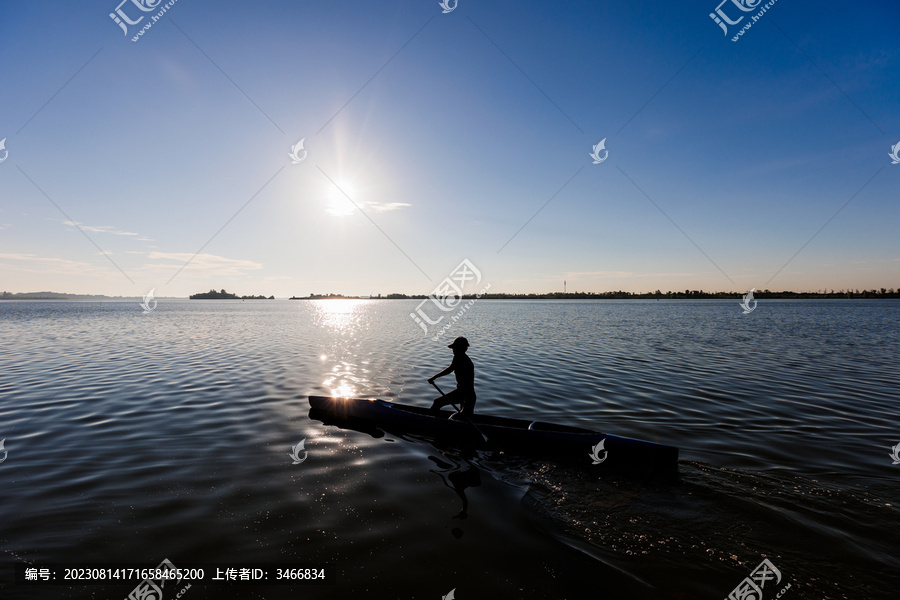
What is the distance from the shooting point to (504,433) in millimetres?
8891

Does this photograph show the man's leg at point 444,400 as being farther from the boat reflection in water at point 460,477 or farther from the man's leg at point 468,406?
the boat reflection in water at point 460,477

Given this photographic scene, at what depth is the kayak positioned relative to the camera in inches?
295

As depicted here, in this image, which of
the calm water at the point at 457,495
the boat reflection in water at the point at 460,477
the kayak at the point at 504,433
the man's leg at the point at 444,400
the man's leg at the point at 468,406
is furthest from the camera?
the man's leg at the point at 444,400

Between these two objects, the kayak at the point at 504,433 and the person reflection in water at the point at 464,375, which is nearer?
the kayak at the point at 504,433

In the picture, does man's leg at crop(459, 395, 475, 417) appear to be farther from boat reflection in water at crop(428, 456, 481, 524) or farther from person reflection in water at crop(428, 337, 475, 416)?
boat reflection in water at crop(428, 456, 481, 524)

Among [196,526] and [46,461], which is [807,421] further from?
[46,461]

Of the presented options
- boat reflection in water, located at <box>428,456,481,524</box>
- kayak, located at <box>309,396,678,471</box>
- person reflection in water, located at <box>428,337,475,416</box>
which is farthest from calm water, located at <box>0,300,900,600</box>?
person reflection in water, located at <box>428,337,475,416</box>

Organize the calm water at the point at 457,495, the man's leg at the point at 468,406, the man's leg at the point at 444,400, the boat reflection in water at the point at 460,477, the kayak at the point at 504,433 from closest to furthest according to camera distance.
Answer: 1. the calm water at the point at 457,495
2. the boat reflection in water at the point at 460,477
3. the kayak at the point at 504,433
4. the man's leg at the point at 468,406
5. the man's leg at the point at 444,400

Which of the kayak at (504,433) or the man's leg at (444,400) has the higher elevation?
the man's leg at (444,400)

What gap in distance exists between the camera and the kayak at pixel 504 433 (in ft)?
24.6

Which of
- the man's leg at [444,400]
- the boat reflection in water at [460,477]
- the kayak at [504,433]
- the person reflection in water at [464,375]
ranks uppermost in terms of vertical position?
the person reflection in water at [464,375]

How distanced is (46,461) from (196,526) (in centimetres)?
506

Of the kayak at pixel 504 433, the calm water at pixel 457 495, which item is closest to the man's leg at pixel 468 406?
the kayak at pixel 504 433

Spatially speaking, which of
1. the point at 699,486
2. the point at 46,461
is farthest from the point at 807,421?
the point at 46,461
